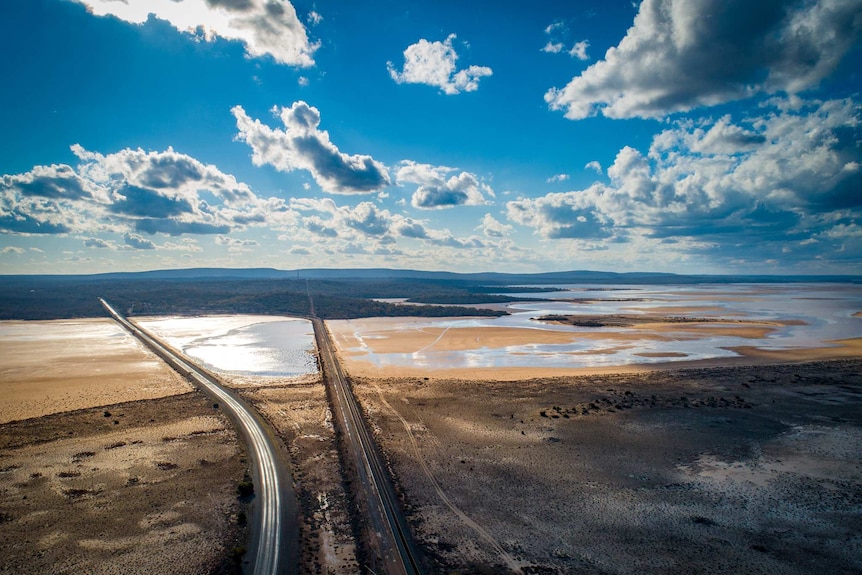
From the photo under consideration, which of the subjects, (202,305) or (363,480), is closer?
(363,480)

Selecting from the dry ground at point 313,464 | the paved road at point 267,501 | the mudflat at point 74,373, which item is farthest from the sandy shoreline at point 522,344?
the mudflat at point 74,373

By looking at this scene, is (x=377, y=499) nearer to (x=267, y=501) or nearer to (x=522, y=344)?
(x=267, y=501)

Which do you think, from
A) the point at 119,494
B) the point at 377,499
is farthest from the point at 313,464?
the point at 119,494

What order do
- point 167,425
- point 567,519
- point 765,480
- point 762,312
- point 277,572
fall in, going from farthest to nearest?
point 762,312, point 167,425, point 765,480, point 567,519, point 277,572

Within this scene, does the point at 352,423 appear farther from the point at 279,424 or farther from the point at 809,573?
the point at 809,573

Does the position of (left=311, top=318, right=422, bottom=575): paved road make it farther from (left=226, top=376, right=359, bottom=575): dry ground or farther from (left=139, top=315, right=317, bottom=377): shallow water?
(left=139, top=315, right=317, bottom=377): shallow water

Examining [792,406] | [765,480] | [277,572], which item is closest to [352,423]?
[277,572]

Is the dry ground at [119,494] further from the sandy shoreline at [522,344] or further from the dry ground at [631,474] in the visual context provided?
the sandy shoreline at [522,344]
